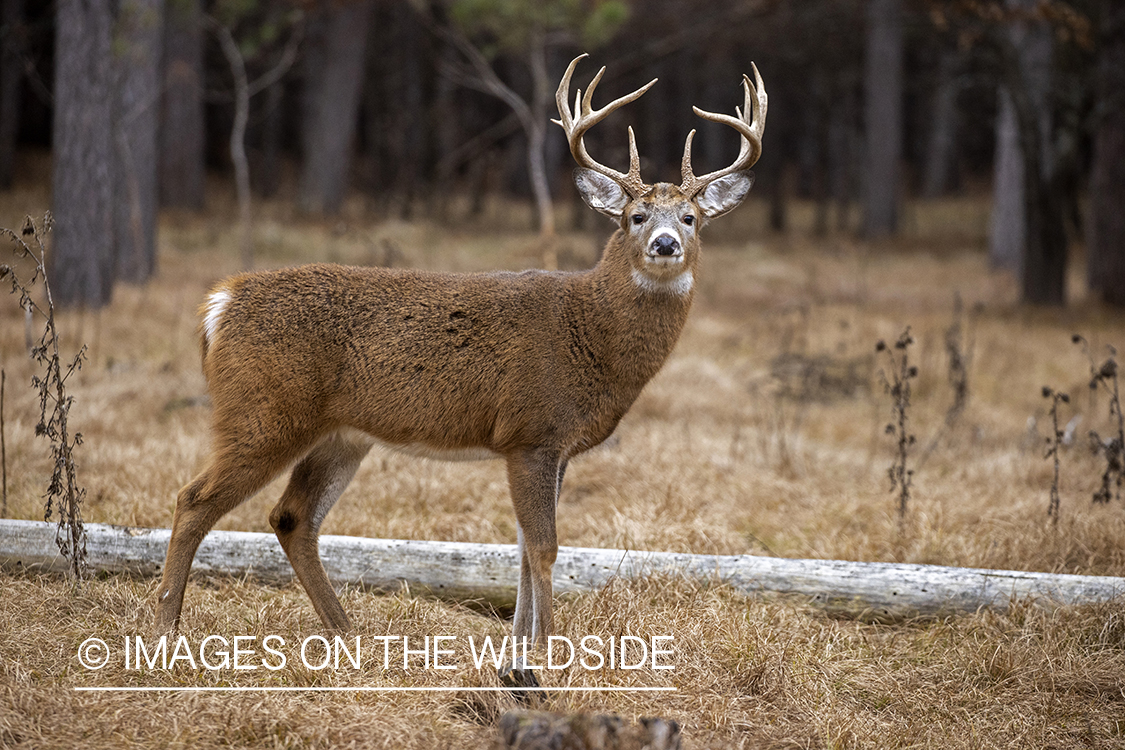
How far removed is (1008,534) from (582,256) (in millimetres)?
9644

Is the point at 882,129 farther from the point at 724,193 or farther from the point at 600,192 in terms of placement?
the point at 600,192

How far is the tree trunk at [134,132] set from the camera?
35.6 ft

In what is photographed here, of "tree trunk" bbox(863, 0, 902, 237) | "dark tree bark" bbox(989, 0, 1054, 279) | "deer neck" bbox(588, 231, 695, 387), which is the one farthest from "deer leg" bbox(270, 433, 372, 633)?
"tree trunk" bbox(863, 0, 902, 237)

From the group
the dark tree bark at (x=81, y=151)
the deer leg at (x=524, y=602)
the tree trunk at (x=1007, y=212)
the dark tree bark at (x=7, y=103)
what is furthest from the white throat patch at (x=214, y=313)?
the dark tree bark at (x=7, y=103)

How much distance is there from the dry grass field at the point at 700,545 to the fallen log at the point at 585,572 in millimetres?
97

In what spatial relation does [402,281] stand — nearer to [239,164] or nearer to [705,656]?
[705,656]

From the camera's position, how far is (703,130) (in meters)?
31.7

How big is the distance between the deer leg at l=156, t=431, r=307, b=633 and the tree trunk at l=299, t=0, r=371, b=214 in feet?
53.0

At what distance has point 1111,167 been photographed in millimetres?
12328

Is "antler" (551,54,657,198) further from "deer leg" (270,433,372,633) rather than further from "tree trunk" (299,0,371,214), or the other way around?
"tree trunk" (299,0,371,214)

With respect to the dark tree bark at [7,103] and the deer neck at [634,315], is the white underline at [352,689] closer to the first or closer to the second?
the deer neck at [634,315]

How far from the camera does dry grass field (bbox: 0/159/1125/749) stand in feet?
10.8

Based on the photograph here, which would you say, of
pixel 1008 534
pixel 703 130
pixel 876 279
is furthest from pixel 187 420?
pixel 703 130

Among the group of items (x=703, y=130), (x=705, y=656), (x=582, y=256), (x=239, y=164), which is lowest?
(x=705, y=656)
